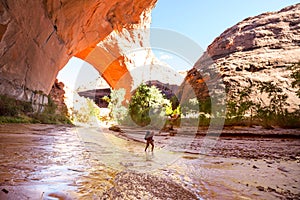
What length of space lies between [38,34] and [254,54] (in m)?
17.8

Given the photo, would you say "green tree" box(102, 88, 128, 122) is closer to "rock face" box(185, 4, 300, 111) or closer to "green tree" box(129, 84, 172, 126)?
"green tree" box(129, 84, 172, 126)

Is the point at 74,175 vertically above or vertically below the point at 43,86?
below

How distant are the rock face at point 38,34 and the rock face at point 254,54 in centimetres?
939

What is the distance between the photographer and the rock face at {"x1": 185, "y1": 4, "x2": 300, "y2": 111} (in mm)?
15111

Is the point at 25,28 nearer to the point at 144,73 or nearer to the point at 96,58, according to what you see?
the point at 96,58

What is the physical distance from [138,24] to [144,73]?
8505mm

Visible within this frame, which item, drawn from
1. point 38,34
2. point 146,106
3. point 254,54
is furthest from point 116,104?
point 254,54

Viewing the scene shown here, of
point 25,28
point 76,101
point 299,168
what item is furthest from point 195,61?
point 299,168

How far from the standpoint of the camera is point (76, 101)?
991 inches

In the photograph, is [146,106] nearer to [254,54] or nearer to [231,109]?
[231,109]

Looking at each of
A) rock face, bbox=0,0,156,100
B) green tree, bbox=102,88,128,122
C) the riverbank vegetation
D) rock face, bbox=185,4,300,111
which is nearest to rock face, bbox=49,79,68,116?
green tree, bbox=102,88,128,122

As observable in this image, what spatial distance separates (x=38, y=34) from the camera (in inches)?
376

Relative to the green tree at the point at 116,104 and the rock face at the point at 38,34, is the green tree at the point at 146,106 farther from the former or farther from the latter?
the rock face at the point at 38,34

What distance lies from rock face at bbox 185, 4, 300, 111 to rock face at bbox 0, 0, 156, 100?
370 inches
